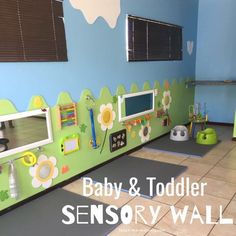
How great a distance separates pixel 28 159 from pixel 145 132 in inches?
66.1

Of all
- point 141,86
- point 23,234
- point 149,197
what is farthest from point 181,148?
point 23,234

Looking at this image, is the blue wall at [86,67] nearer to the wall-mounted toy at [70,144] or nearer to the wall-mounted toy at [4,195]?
the wall-mounted toy at [70,144]

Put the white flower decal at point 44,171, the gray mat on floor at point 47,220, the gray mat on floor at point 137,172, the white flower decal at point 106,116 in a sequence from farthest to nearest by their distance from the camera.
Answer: the white flower decal at point 106,116 → the gray mat on floor at point 137,172 → the white flower decal at point 44,171 → the gray mat on floor at point 47,220

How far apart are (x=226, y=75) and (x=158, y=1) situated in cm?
173

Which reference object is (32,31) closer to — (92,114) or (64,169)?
(92,114)

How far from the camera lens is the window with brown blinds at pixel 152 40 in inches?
110

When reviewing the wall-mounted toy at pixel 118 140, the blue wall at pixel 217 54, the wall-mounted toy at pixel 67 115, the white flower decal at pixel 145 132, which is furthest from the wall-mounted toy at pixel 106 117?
the blue wall at pixel 217 54

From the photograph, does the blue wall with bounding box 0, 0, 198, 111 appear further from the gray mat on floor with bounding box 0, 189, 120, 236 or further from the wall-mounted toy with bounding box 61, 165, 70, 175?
the gray mat on floor with bounding box 0, 189, 120, 236

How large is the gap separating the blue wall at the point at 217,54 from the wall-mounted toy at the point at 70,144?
283 centimetres

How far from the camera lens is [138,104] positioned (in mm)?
3049

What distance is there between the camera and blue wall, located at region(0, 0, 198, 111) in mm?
1834

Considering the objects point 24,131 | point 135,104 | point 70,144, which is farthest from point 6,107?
point 135,104

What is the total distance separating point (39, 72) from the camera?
1.94m

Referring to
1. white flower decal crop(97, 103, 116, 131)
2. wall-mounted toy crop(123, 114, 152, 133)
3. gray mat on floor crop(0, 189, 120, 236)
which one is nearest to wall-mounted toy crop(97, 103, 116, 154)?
white flower decal crop(97, 103, 116, 131)
